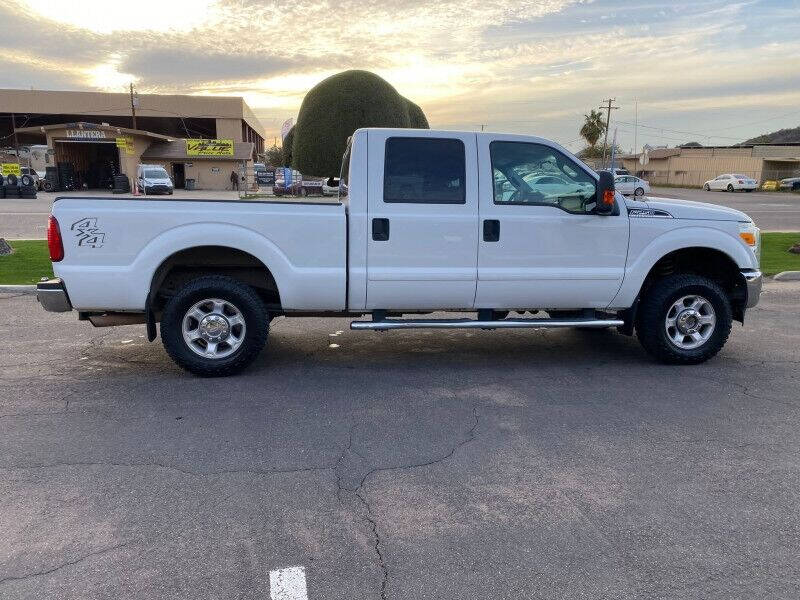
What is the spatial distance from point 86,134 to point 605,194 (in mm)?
41721

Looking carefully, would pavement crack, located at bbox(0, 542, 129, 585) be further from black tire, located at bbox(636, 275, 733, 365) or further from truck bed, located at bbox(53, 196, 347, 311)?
black tire, located at bbox(636, 275, 733, 365)

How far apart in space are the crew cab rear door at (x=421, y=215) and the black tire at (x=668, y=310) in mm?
1735

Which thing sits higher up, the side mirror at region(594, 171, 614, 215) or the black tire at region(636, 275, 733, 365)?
the side mirror at region(594, 171, 614, 215)

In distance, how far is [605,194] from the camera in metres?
5.21

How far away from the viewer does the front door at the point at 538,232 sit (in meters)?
5.35

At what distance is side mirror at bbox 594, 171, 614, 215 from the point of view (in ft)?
16.9

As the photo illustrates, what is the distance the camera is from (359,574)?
273 cm

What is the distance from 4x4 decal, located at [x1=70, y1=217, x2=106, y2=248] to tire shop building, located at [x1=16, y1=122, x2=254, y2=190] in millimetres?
39723

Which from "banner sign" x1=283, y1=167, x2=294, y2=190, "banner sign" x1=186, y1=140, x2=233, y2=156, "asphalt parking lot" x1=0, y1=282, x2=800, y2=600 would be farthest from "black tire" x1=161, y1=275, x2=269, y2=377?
"banner sign" x1=186, y1=140, x2=233, y2=156

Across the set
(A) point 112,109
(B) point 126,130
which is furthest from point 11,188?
(A) point 112,109

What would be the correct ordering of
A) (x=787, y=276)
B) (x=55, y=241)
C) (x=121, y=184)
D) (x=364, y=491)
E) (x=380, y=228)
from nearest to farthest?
(x=364, y=491), (x=55, y=241), (x=380, y=228), (x=787, y=276), (x=121, y=184)

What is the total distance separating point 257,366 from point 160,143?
150 ft

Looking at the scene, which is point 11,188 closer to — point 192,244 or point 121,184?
point 121,184

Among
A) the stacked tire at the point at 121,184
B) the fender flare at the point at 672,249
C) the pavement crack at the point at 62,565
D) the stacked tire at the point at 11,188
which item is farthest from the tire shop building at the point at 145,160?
the pavement crack at the point at 62,565
